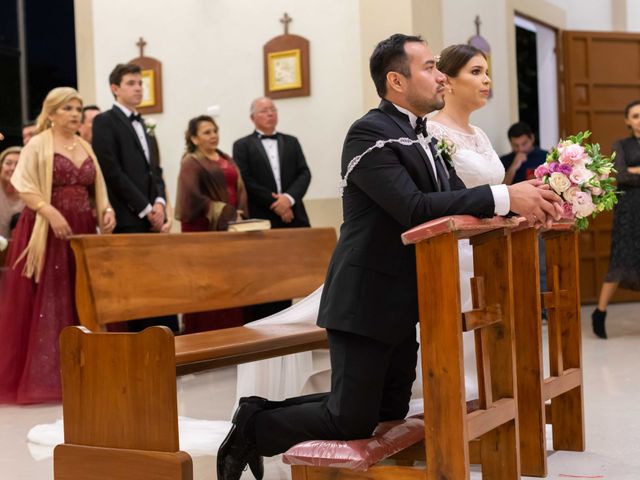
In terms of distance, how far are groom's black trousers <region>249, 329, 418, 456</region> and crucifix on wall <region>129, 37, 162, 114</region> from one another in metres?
6.28

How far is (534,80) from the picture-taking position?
450 inches

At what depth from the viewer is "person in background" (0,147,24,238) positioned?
7352mm

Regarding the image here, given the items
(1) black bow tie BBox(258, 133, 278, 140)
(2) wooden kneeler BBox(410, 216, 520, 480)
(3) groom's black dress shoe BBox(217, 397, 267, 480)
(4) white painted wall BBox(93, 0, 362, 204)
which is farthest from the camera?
(4) white painted wall BBox(93, 0, 362, 204)

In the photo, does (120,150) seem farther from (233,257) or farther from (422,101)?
(422,101)

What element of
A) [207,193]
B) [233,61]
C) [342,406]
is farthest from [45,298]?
[233,61]

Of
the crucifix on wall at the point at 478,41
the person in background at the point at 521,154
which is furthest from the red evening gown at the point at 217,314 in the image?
the person in background at the point at 521,154

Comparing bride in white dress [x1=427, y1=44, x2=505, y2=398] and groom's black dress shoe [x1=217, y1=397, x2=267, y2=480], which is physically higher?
bride in white dress [x1=427, y1=44, x2=505, y2=398]

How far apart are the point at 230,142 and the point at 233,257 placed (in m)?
4.02

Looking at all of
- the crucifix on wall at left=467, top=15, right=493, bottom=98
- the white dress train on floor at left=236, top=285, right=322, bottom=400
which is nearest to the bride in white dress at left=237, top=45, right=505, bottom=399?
the white dress train on floor at left=236, top=285, right=322, bottom=400

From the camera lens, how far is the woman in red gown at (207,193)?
6922 millimetres

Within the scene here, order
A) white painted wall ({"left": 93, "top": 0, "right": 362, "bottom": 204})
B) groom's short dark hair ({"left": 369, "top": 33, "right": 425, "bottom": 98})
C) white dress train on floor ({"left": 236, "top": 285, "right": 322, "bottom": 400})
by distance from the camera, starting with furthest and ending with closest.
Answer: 1. white painted wall ({"left": 93, "top": 0, "right": 362, "bottom": 204})
2. white dress train on floor ({"left": 236, "top": 285, "right": 322, "bottom": 400})
3. groom's short dark hair ({"left": 369, "top": 33, "right": 425, "bottom": 98})

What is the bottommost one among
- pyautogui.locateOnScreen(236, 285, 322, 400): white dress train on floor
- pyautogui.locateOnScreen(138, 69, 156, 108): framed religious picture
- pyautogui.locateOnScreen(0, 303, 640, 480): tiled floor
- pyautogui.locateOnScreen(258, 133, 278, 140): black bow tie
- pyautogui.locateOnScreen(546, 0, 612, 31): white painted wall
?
pyautogui.locateOnScreen(0, 303, 640, 480): tiled floor

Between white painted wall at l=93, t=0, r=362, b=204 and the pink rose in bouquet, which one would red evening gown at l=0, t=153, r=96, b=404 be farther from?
the pink rose in bouquet

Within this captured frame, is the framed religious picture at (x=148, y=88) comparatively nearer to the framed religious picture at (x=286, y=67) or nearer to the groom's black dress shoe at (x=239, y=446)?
the framed religious picture at (x=286, y=67)
